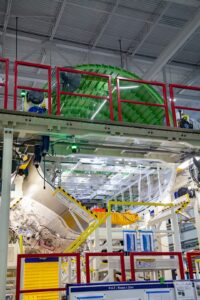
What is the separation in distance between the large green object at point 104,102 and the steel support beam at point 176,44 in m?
3.93

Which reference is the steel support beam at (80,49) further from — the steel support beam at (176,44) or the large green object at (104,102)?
the large green object at (104,102)

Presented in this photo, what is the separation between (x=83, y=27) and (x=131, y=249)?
1022 centimetres

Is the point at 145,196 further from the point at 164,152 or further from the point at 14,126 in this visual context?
the point at 14,126

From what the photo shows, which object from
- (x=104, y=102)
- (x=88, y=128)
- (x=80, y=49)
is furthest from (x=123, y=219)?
(x=80, y=49)

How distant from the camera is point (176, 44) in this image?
1394 cm

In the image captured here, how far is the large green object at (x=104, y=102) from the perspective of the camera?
1028cm

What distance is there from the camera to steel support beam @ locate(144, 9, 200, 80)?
12961 mm

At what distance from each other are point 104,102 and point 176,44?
16.8 ft

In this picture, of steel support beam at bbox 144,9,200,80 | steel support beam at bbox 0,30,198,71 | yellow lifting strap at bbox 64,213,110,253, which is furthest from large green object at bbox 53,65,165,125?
steel support beam at bbox 0,30,198,71

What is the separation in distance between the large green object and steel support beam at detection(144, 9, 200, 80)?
3.93m

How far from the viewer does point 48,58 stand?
16.2 meters

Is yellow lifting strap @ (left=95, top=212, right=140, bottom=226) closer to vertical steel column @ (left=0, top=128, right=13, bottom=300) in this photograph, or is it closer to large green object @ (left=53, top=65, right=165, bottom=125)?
large green object @ (left=53, top=65, right=165, bottom=125)

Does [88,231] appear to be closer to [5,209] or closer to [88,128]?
[88,128]

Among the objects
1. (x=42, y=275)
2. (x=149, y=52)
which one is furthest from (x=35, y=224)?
(x=149, y=52)
